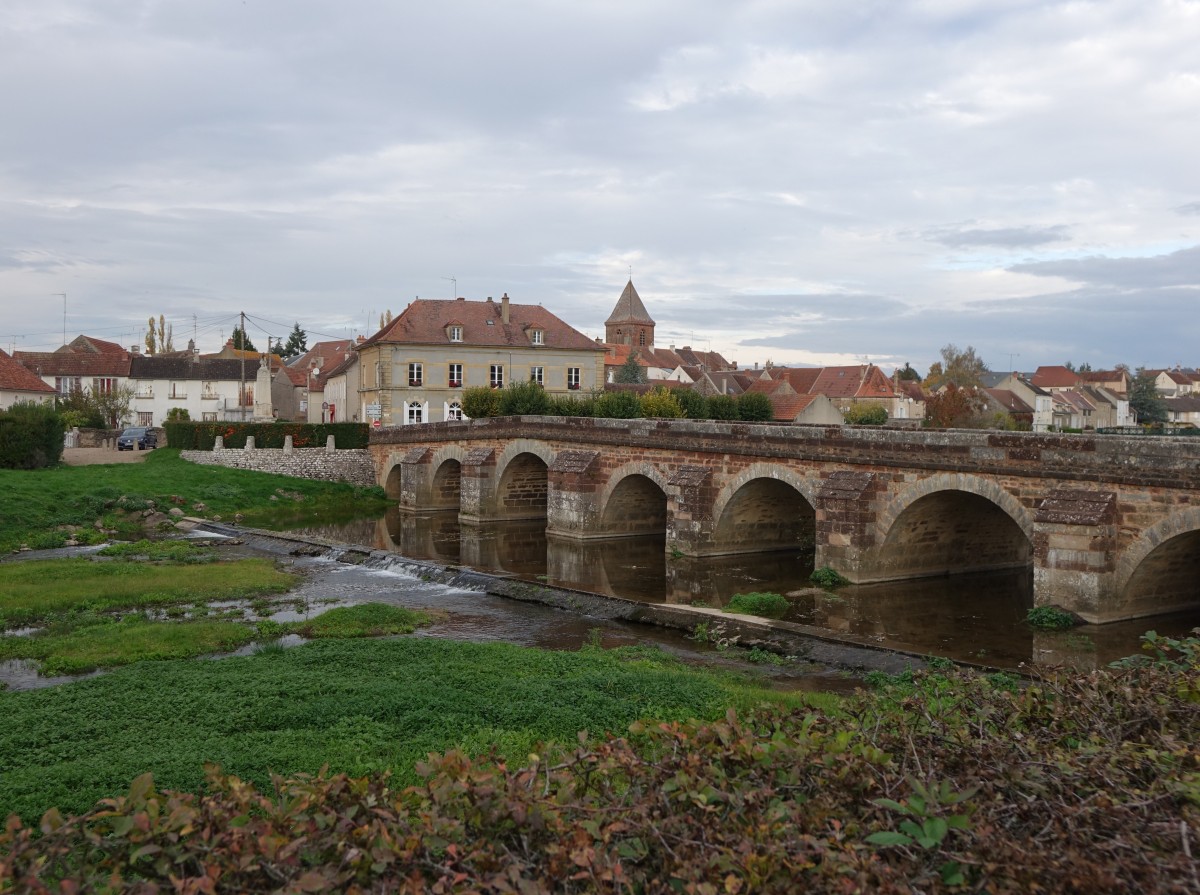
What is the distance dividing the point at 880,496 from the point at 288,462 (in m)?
28.0

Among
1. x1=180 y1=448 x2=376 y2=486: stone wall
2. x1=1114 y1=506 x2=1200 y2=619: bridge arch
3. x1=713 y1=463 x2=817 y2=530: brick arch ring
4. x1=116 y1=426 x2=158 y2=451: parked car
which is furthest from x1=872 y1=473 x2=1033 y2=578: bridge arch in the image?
x1=116 y1=426 x2=158 y2=451: parked car

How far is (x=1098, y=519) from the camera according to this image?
16297mm

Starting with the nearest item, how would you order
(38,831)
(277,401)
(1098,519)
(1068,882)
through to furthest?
(1068,882), (38,831), (1098,519), (277,401)

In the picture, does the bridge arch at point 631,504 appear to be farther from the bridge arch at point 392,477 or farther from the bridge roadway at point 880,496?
the bridge arch at point 392,477

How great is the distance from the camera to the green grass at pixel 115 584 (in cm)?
1770

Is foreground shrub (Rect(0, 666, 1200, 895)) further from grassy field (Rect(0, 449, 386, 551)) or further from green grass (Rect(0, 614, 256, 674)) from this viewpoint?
grassy field (Rect(0, 449, 386, 551))

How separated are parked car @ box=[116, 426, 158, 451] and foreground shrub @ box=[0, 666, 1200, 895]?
4642 centimetres

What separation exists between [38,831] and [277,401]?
225ft

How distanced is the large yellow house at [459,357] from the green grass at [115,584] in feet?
79.2

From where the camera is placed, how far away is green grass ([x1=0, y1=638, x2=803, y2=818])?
8.38 m

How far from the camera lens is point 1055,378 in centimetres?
10238

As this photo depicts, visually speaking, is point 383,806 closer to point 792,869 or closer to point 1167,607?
point 792,869

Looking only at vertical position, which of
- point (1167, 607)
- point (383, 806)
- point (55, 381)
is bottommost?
point (1167, 607)

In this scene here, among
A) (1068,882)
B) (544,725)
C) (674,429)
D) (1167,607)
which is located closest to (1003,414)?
(674,429)
